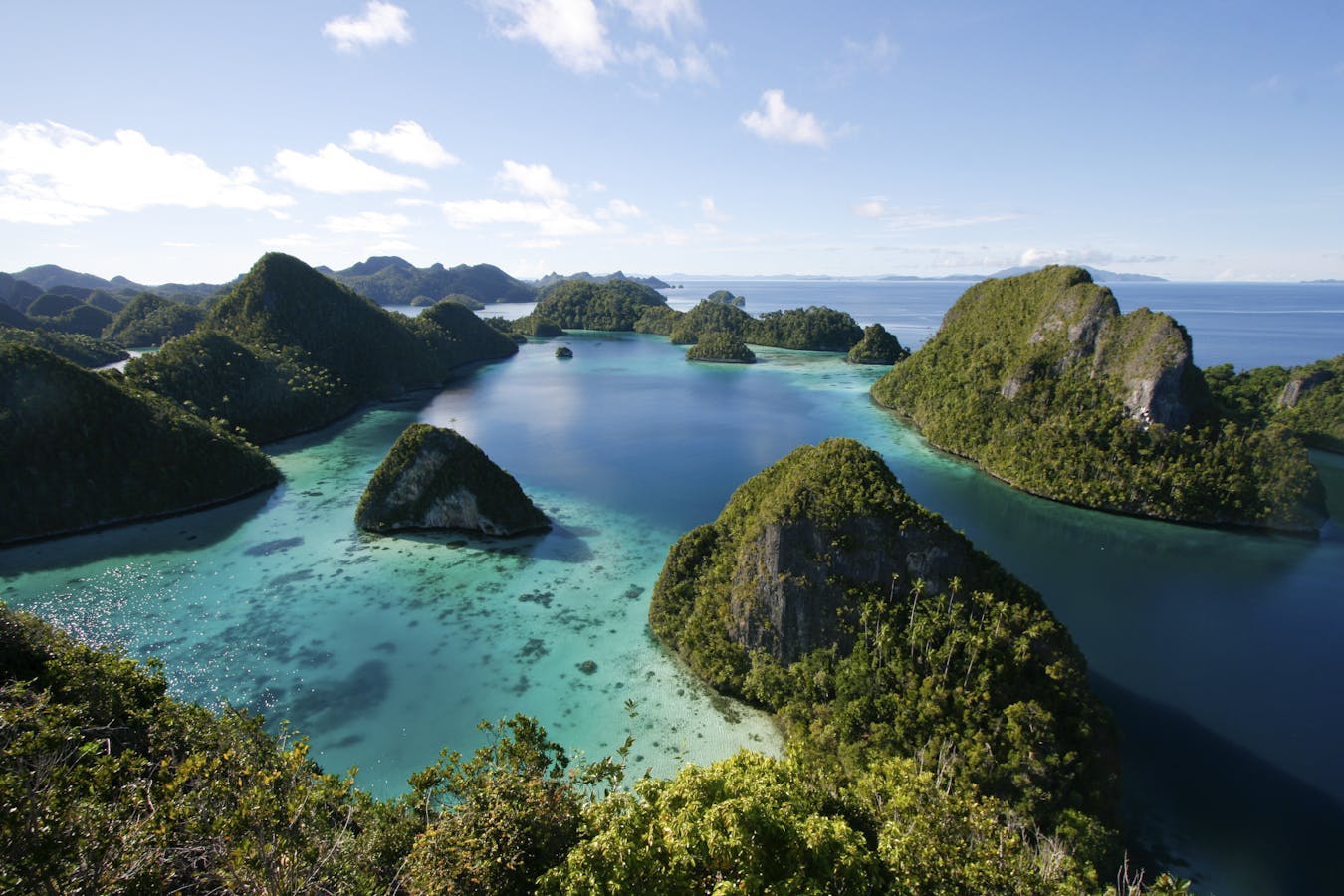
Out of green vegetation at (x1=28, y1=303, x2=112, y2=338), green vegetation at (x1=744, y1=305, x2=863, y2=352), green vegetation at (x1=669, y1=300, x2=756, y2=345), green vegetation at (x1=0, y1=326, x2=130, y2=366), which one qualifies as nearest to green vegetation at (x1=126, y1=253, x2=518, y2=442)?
green vegetation at (x1=0, y1=326, x2=130, y2=366)

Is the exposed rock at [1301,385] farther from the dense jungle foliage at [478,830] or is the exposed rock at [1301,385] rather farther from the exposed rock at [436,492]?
the exposed rock at [436,492]

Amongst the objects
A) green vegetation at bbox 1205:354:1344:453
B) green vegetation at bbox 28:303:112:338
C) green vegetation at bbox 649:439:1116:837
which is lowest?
green vegetation at bbox 649:439:1116:837

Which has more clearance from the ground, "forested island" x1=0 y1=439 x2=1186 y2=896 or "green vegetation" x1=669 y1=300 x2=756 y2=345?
"green vegetation" x1=669 y1=300 x2=756 y2=345

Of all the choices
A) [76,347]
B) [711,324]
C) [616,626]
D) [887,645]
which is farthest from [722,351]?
[76,347]

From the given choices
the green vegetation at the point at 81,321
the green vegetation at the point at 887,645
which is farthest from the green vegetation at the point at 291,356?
the green vegetation at the point at 81,321

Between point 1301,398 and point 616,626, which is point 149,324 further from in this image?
point 1301,398

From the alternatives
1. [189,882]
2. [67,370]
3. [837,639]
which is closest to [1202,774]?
[837,639]

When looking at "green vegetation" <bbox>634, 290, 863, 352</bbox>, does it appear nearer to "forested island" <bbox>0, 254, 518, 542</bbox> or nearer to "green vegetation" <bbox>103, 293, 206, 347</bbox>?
"forested island" <bbox>0, 254, 518, 542</bbox>
